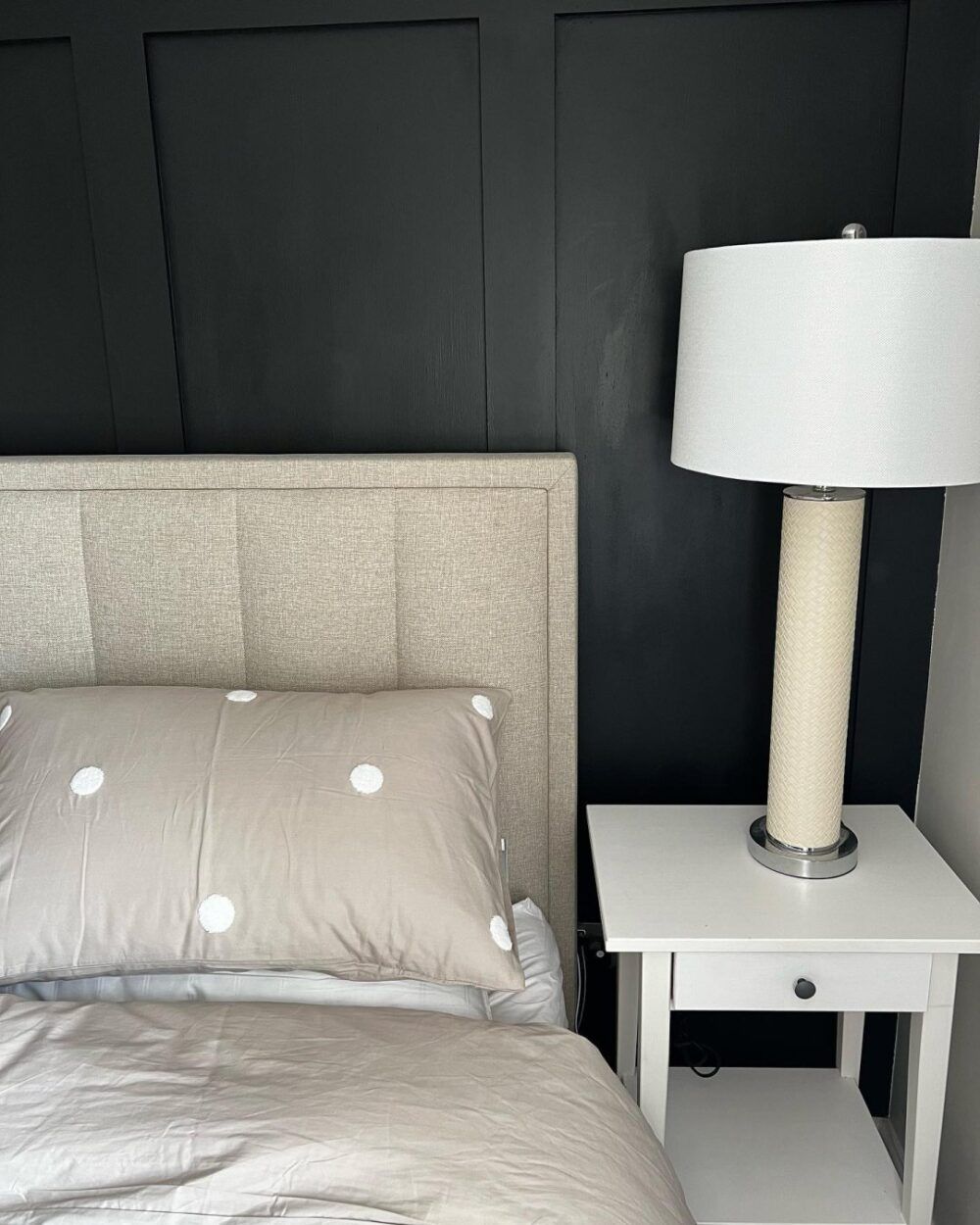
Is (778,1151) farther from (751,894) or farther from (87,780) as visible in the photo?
(87,780)

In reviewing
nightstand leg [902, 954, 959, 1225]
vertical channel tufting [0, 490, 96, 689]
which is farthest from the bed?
nightstand leg [902, 954, 959, 1225]

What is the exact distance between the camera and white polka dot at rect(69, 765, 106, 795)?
55.2 inches

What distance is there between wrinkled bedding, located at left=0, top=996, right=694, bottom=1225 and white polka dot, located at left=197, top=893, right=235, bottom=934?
10cm

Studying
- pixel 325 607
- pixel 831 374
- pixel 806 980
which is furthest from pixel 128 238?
pixel 806 980

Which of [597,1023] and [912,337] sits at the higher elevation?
[912,337]

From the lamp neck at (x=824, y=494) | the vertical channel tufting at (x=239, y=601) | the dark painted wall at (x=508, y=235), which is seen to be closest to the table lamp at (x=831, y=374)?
the lamp neck at (x=824, y=494)

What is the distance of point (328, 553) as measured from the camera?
1659 millimetres

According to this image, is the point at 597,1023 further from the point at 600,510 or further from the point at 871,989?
the point at 600,510

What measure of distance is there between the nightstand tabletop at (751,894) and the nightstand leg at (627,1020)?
0.17 m

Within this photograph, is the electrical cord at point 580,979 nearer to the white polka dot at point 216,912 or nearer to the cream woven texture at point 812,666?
the cream woven texture at point 812,666

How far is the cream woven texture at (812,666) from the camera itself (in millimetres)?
1421

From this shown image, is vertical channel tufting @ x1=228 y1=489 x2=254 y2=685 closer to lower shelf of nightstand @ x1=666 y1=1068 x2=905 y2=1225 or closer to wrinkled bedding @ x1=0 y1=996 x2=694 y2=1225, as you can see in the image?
wrinkled bedding @ x1=0 y1=996 x2=694 y2=1225

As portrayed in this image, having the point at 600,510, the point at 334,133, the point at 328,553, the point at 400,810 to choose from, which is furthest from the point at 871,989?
the point at 334,133

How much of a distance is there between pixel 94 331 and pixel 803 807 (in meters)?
1.37
